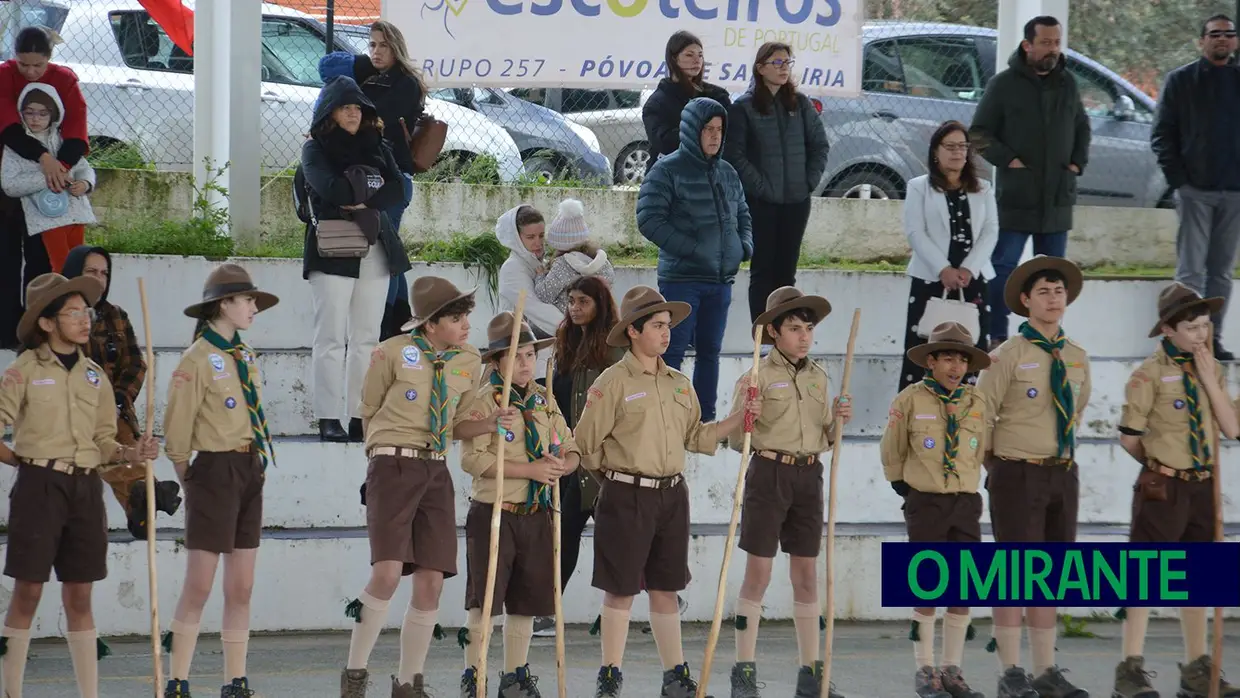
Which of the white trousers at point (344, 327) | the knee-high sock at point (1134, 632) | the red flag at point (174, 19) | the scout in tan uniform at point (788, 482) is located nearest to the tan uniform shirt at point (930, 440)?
the scout in tan uniform at point (788, 482)

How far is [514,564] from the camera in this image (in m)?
6.90

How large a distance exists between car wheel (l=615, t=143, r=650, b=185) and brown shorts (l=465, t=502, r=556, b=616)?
583 centimetres

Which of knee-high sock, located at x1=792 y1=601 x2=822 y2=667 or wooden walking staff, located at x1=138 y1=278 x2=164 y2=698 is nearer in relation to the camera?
wooden walking staff, located at x1=138 y1=278 x2=164 y2=698

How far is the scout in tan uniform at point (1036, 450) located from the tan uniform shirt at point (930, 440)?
5.6 inches

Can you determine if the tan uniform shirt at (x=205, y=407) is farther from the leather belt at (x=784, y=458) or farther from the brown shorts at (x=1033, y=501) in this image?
the brown shorts at (x=1033, y=501)

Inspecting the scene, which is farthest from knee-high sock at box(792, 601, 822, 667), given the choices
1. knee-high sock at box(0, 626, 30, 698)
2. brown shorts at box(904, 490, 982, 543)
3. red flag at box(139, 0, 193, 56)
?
red flag at box(139, 0, 193, 56)

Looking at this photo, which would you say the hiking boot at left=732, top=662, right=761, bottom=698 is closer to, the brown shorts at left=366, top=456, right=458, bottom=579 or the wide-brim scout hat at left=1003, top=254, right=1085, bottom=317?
the brown shorts at left=366, top=456, right=458, bottom=579

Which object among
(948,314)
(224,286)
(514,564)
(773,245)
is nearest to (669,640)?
(514,564)

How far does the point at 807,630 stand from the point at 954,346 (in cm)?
139

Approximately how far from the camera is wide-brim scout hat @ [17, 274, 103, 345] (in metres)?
6.58

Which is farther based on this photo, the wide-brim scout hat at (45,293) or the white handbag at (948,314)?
the white handbag at (948,314)

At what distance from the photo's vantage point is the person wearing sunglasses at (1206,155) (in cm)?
976

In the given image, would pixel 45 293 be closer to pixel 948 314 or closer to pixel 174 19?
pixel 948 314

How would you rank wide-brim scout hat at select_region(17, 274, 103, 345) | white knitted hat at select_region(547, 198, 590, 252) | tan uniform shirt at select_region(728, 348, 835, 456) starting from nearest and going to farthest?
wide-brim scout hat at select_region(17, 274, 103, 345) → tan uniform shirt at select_region(728, 348, 835, 456) → white knitted hat at select_region(547, 198, 590, 252)
